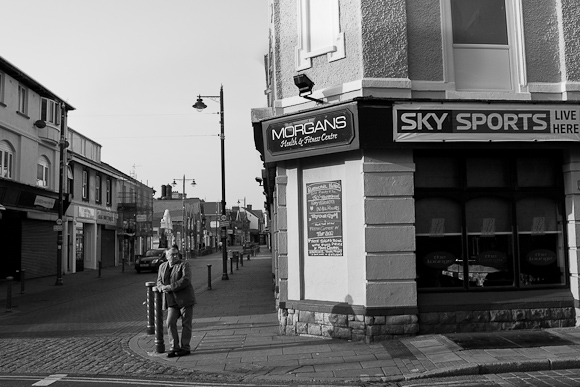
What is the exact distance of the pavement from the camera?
7.25 m

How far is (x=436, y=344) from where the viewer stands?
8523 mm

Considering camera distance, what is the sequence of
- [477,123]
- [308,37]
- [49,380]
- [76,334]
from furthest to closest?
[76,334], [308,37], [477,123], [49,380]

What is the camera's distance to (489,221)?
10.0 meters

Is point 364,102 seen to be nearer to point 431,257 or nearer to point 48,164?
point 431,257

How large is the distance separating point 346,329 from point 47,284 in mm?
18688

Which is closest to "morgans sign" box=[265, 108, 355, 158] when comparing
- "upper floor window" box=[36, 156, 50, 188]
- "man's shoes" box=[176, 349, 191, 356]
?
"man's shoes" box=[176, 349, 191, 356]

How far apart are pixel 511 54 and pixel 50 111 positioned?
2468 cm

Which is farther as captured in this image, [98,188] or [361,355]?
[98,188]

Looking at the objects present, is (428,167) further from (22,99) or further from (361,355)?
(22,99)

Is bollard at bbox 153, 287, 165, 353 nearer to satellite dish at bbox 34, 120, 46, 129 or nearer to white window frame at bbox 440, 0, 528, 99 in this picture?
white window frame at bbox 440, 0, 528, 99

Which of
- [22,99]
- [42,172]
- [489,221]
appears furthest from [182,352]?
[42,172]

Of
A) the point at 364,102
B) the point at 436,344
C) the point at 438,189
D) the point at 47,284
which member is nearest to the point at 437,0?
the point at 364,102

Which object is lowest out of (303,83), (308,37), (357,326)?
(357,326)

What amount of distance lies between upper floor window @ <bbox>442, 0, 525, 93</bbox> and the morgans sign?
220cm
